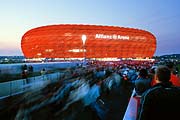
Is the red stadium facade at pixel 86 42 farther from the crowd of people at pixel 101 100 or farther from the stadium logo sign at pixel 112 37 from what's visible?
the crowd of people at pixel 101 100

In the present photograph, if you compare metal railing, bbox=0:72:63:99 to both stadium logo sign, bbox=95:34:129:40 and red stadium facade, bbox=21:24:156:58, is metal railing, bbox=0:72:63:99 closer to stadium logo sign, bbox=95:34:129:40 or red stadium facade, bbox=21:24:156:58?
red stadium facade, bbox=21:24:156:58

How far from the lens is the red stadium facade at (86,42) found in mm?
103000

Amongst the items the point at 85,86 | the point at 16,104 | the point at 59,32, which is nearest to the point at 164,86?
the point at 85,86

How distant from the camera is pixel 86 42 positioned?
105000mm

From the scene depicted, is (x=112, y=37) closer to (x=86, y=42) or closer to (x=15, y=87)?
(x=86, y=42)

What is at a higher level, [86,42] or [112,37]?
[112,37]

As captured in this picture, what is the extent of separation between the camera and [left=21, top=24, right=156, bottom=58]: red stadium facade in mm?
103000

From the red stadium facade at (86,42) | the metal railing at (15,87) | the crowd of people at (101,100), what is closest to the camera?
the crowd of people at (101,100)

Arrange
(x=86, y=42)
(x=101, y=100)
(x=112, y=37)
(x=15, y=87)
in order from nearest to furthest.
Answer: (x=101, y=100) → (x=15, y=87) → (x=86, y=42) → (x=112, y=37)

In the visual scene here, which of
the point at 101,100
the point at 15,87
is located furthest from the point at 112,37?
the point at 101,100

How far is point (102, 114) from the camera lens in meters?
7.70

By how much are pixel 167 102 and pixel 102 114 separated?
4.96 m

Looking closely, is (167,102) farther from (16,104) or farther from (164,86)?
(16,104)

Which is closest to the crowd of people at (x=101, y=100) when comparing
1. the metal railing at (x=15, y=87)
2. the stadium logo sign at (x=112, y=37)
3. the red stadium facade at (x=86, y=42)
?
the metal railing at (x=15, y=87)
